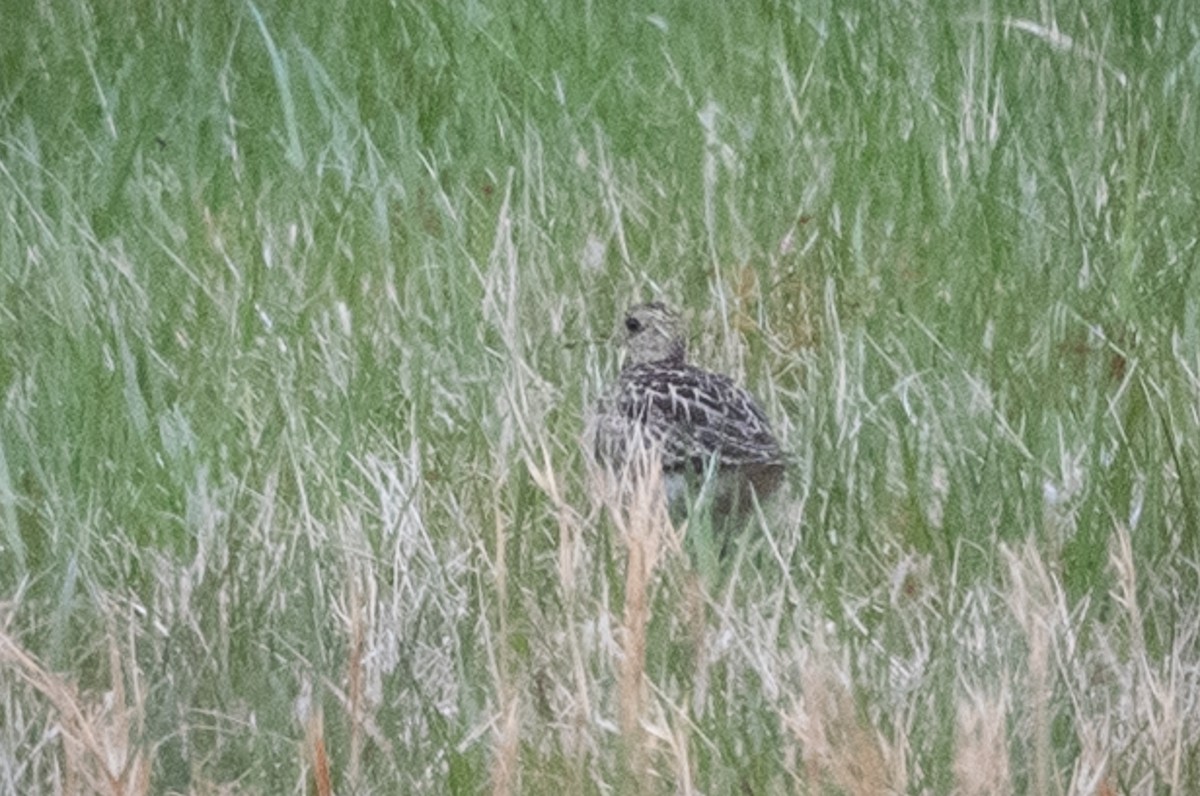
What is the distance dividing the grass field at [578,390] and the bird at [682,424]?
0.07 meters

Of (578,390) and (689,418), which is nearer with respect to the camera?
(689,418)

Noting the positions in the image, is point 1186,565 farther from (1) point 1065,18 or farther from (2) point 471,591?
(1) point 1065,18

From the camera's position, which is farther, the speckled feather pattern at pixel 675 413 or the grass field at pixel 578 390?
the speckled feather pattern at pixel 675 413

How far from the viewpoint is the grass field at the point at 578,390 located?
2.67m

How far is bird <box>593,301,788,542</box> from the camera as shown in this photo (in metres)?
3.67

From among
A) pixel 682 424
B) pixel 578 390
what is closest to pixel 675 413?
pixel 682 424

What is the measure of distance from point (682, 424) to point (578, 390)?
22 centimetres

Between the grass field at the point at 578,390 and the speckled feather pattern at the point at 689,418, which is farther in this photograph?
the speckled feather pattern at the point at 689,418

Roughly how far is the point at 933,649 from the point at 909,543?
1.40 feet

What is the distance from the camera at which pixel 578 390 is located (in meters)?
3.98

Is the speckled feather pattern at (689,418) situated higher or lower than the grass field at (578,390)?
lower

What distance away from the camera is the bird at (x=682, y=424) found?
3.67 m

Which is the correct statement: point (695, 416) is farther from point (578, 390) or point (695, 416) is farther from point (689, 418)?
point (578, 390)

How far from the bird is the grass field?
0.07m
